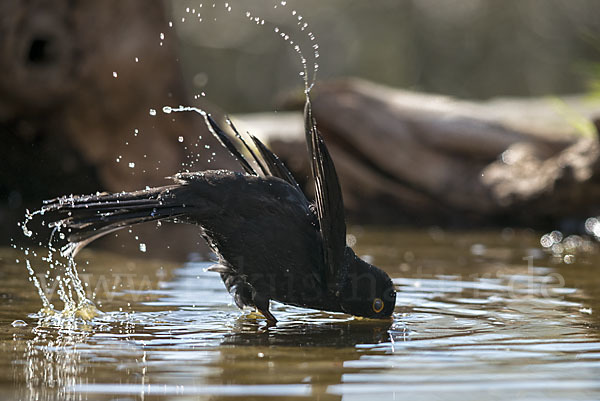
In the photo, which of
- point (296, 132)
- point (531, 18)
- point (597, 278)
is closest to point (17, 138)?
point (296, 132)

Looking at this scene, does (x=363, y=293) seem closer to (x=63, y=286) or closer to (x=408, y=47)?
(x=63, y=286)

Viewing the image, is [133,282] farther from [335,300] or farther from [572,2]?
[572,2]

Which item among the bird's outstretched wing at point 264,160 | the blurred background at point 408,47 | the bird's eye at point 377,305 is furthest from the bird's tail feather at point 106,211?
the blurred background at point 408,47

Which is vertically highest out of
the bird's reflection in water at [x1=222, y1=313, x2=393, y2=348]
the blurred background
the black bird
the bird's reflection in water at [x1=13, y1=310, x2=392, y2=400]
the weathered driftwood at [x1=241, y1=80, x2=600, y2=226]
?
the blurred background

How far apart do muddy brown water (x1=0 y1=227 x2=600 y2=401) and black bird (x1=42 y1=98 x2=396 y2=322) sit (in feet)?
0.60

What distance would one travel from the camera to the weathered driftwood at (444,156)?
31.8 ft

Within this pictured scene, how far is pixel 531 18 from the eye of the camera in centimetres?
2836

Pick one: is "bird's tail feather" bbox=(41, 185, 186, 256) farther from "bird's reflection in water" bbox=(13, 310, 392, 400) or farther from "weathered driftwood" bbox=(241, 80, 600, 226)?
"weathered driftwood" bbox=(241, 80, 600, 226)

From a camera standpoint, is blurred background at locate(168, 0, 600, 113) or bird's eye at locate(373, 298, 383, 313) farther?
blurred background at locate(168, 0, 600, 113)

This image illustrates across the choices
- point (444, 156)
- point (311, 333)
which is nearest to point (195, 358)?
point (311, 333)

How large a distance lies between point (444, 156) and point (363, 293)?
5.67 meters

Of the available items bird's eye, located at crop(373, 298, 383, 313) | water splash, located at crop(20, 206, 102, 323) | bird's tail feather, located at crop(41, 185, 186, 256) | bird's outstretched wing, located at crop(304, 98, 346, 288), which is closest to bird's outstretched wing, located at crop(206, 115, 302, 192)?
bird's outstretched wing, located at crop(304, 98, 346, 288)

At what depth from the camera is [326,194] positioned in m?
4.45

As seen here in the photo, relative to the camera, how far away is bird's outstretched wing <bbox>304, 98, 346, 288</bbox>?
175 inches
